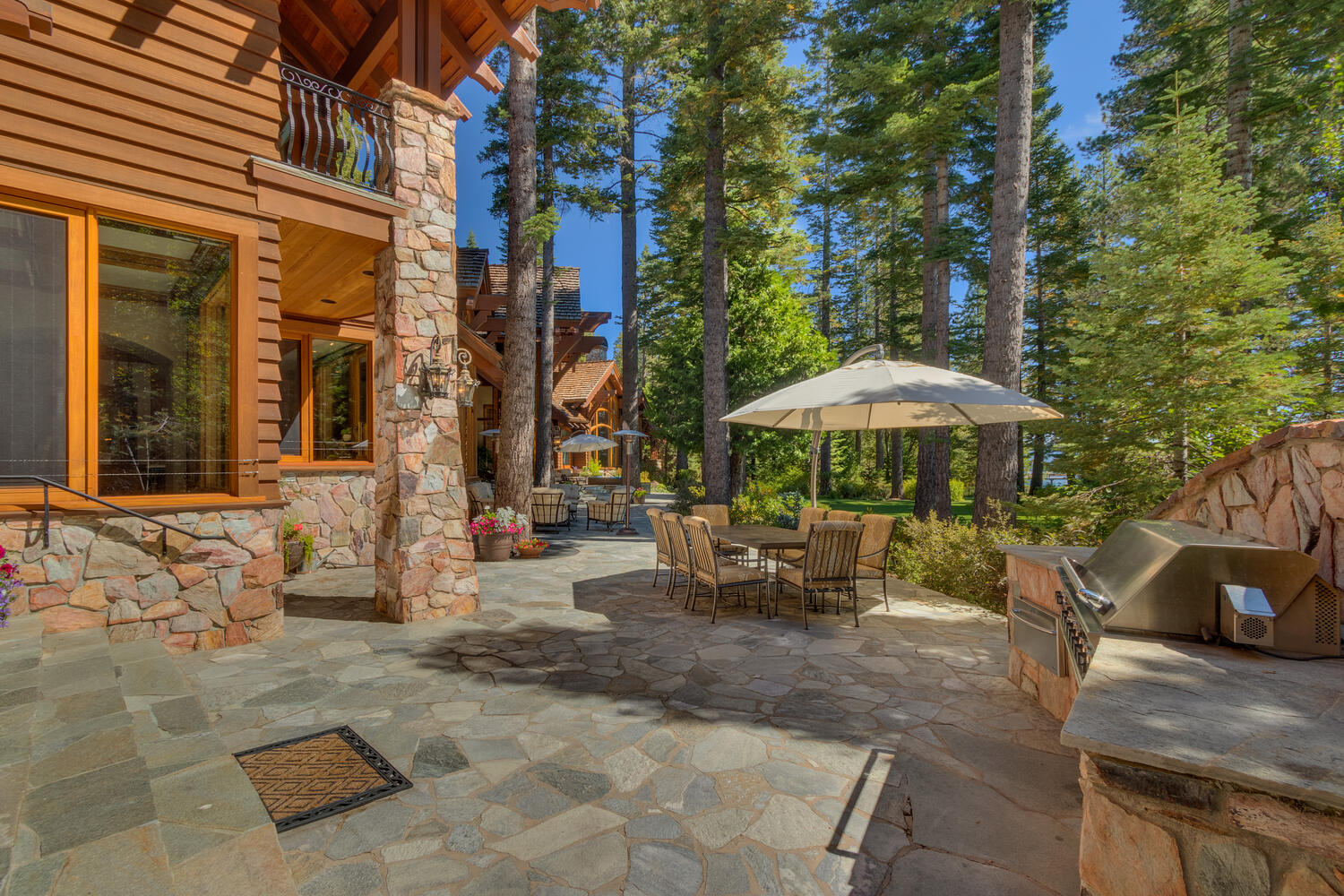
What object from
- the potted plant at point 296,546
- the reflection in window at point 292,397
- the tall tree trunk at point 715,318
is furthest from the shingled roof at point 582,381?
the potted plant at point 296,546

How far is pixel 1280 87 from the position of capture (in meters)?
9.98

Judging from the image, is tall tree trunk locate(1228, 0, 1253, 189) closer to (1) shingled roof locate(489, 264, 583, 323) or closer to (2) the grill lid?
(2) the grill lid

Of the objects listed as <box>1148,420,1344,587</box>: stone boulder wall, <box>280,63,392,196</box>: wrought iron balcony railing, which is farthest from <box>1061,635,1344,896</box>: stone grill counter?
<box>280,63,392,196</box>: wrought iron balcony railing

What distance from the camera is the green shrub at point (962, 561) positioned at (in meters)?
6.58

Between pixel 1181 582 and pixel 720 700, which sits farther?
pixel 720 700

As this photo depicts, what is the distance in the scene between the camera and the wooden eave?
6082 mm

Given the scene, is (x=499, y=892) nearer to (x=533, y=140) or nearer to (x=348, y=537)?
(x=348, y=537)

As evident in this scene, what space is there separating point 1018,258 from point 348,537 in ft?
33.3

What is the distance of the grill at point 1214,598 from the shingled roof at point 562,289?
1440cm

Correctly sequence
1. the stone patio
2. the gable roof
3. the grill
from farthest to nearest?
the gable roof → the stone patio → the grill

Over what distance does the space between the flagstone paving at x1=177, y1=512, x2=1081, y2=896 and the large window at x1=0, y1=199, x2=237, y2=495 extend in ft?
5.36

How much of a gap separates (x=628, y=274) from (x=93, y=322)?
13366mm

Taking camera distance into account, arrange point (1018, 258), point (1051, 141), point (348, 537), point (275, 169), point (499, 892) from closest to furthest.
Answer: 1. point (499, 892)
2. point (275, 169)
3. point (1018, 258)
4. point (348, 537)
5. point (1051, 141)

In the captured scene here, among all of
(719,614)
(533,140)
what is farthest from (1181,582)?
(533,140)
